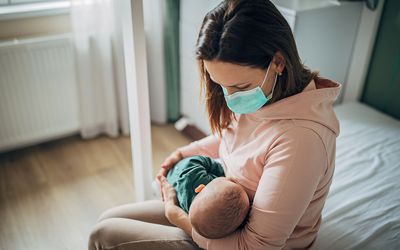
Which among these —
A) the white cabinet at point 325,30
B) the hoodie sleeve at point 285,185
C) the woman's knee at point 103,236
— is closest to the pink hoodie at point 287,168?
the hoodie sleeve at point 285,185

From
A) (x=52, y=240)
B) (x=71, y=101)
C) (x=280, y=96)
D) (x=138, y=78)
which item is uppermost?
(x=280, y=96)

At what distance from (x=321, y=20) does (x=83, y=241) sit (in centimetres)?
146

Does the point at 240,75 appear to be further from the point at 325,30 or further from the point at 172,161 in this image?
the point at 325,30

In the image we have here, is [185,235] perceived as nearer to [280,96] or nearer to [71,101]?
[280,96]

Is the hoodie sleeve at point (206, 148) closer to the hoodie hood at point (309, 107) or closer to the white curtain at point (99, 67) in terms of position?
the hoodie hood at point (309, 107)

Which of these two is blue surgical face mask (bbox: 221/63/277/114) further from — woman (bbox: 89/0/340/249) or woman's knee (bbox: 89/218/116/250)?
woman's knee (bbox: 89/218/116/250)

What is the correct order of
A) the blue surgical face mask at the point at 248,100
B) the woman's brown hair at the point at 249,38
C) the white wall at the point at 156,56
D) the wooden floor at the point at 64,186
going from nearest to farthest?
the woman's brown hair at the point at 249,38 < the blue surgical face mask at the point at 248,100 < the wooden floor at the point at 64,186 < the white wall at the point at 156,56

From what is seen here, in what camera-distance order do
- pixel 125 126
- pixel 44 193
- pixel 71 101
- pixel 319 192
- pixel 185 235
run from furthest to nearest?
pixel 125 126, pixel 71 101, pixel 44 193, pixel 185 235, pixel 319 192

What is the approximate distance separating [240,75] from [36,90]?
4.96ft

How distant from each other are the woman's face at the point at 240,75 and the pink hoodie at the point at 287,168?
7 centimetres

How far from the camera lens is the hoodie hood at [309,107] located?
101 cm

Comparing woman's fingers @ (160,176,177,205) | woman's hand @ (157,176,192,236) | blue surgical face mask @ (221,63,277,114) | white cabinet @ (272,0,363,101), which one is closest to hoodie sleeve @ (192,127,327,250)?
blue surgical face mask @ (221,63,277,114)

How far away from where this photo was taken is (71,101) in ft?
7.57

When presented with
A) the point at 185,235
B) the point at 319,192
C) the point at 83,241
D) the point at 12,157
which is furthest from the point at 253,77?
the point at 12,157
